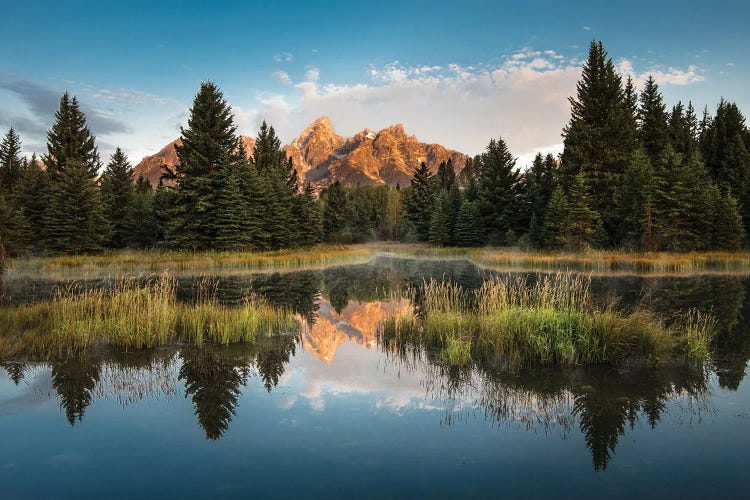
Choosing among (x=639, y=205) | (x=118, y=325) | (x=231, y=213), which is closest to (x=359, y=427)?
(x=118, y=325)

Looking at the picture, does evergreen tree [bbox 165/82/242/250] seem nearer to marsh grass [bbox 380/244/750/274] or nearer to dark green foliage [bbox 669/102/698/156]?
marsh grass [bbox 380/244/750/274]

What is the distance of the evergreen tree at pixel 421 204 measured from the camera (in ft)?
221

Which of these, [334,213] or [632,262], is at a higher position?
[334,213]

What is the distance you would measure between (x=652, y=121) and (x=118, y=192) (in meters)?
55.0

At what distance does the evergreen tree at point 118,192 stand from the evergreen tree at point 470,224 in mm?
33031

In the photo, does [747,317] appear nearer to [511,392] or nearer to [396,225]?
[511,392]

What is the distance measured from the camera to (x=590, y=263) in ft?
95.0

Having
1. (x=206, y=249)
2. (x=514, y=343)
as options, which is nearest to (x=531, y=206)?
(x=206, y=249)

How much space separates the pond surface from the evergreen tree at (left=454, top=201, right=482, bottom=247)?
129 feet

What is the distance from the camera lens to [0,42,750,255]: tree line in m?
32.9

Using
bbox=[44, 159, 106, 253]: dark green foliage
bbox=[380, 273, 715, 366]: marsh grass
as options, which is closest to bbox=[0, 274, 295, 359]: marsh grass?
bbox=[380, 273, 715, 366]: marsh grass

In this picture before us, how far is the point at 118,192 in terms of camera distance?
51.3 meters

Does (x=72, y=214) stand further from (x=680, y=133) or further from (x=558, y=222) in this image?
(x=680, y=133)

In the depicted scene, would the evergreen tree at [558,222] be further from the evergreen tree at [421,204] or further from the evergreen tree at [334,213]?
the evergreen tree at [334,213]
